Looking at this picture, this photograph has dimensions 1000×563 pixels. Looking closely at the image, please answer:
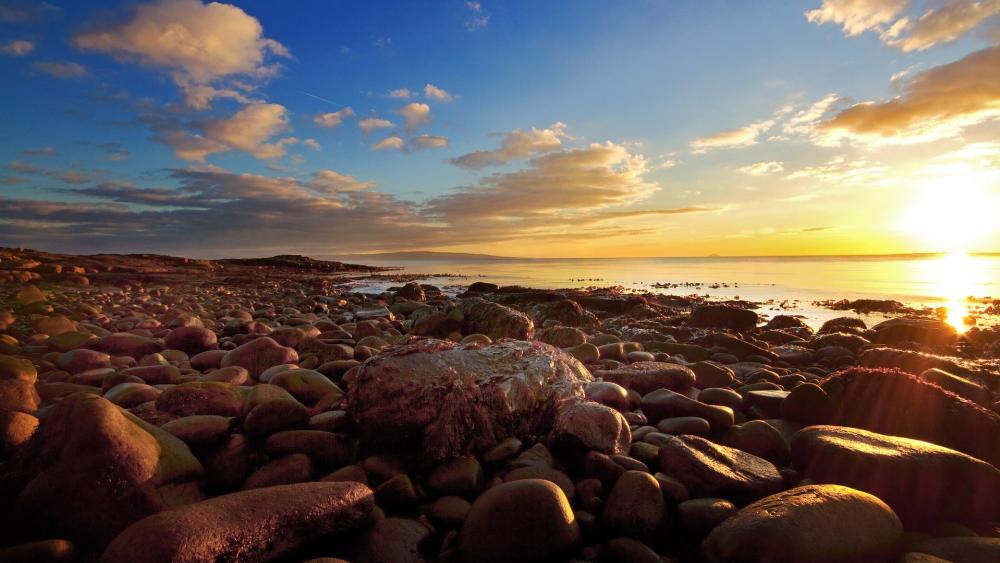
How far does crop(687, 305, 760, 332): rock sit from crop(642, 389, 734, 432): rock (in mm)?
7938

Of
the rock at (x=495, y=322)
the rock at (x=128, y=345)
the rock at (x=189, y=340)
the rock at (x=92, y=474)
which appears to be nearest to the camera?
the rock at (x=92, y=474)

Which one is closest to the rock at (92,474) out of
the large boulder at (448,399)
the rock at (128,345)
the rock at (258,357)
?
the large boulder at (448,399)

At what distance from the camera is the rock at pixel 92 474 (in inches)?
81.1

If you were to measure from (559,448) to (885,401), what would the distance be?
2.93 metres

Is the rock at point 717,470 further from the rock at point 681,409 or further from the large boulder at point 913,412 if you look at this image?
the large boulder at point 913,412

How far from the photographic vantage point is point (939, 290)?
20.7 metres

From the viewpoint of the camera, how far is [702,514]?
2488mm

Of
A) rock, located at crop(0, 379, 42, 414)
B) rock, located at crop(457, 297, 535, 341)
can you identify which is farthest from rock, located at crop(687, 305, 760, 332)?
rock, located at crop(0, 379, 42, 414)

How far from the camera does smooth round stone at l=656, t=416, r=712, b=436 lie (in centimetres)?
370

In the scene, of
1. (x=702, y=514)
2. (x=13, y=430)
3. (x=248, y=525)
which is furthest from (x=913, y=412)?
(x=13, y=430)

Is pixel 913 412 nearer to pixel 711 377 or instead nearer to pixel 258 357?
pixel 711 377

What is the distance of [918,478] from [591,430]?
1.84 metres

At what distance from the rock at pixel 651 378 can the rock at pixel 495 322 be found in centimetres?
262

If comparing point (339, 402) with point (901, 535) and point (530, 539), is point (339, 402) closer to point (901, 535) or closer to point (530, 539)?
point (530, 539)
